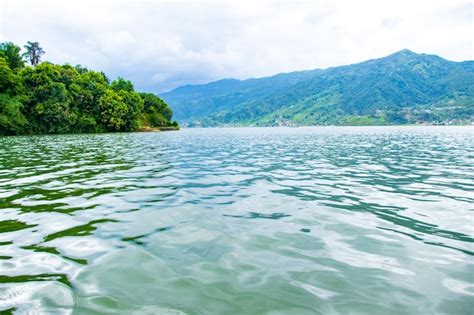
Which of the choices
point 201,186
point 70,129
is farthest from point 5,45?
point 201,186

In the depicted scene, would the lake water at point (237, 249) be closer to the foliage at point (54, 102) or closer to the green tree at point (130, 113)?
the foliage at point (54, 102)

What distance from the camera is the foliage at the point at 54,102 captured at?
70.8 metres

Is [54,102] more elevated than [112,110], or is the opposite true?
[54,102]

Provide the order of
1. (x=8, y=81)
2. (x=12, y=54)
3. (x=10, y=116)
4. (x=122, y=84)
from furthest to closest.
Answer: (x=122, y=84), (x=12, y=54), (x=8, y=81), (x=10, y=116)

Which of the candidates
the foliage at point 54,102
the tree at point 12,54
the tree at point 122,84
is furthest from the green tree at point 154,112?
the tree at point 12,54

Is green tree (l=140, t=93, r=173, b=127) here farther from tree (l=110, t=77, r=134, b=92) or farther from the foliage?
the foliage

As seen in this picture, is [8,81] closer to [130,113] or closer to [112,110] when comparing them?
[112,110]

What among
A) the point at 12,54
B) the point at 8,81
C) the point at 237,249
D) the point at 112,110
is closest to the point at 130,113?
the point at 112,110

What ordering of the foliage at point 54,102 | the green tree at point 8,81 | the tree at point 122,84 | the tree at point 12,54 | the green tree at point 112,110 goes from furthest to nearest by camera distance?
the tree at point 122,84, the green tree at point 112,110, the tree at point 12,54, the foliage at point 54,102, the green tree at point 8,81

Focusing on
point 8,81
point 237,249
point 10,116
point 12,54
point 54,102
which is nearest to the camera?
point 237,249

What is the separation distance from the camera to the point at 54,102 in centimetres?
7881

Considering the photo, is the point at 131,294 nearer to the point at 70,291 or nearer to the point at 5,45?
the point at 70,291

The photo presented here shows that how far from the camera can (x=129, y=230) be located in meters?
7.17

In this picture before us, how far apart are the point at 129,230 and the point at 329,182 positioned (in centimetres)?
901
